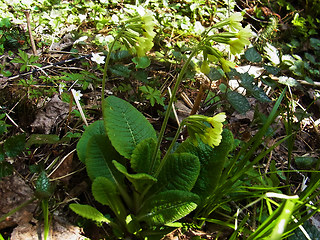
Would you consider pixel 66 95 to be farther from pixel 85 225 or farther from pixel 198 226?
pixel 198 226

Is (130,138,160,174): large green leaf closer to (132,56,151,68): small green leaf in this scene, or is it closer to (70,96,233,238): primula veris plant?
(70,96,233,238): primula veris plant

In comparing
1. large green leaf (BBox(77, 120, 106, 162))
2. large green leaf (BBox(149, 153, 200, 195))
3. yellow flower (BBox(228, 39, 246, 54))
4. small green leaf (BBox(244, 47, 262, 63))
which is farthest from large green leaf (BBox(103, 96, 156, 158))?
small green leaf (BBox(244, 47, 262, 63))

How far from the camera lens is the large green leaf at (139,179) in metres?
1.41

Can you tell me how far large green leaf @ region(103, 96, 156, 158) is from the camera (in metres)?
1.71

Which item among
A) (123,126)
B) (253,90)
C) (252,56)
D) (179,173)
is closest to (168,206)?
(179,173)

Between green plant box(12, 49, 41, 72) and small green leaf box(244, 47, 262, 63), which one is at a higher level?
small green leaf box(244, 47, 262, 63)

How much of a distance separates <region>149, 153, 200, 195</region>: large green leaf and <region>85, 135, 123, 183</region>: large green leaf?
0.81 feet

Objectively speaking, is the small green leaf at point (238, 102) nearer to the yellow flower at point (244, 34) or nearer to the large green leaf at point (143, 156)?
the large green leaf at point (143, 156)

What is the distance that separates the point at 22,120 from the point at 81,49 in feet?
3.53

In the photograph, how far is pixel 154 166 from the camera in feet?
5.61

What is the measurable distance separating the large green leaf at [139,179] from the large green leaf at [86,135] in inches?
13.9

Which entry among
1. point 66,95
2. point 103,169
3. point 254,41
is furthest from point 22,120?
point 254,41

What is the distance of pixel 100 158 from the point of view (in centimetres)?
170

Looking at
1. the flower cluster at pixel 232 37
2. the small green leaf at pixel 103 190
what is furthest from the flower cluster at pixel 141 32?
the small green leaf at pixel 103 190
